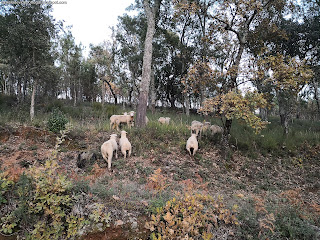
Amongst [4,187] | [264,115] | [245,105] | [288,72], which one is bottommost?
[4,187]

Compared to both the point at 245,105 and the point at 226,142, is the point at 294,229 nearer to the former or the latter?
the point at 245,105

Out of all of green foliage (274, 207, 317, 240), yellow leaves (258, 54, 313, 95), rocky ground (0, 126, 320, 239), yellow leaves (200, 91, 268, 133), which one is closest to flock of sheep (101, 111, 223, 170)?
rocky ground (0, 126, 320, 239)

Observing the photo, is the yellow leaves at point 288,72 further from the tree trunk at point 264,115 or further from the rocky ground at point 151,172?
the tree trunk at point 264,115

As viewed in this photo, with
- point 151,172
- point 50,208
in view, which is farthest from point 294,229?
point 50,208

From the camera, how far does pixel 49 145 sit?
235 inches

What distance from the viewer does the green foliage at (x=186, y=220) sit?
234cm

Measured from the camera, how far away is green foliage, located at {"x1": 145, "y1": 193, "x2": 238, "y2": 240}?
7.68 feet

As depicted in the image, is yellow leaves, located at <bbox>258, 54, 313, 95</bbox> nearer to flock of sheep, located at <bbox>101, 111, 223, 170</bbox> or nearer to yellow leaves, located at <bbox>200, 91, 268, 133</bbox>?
yellow leaves, located at <bbox>200, 91, 268, 133</bbox>

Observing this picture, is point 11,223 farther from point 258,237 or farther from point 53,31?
point 53,31

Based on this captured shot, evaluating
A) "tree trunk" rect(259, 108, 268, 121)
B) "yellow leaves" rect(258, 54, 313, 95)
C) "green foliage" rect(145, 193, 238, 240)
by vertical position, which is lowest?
"green foliage" rect(145, 193, 238, 240)

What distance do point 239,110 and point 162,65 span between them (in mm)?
18586

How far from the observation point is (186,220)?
246cm

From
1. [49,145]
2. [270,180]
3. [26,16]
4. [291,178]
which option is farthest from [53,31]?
[291,178]

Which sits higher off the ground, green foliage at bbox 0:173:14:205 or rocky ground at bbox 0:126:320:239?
green foliage at bbox 0:173:14:205
